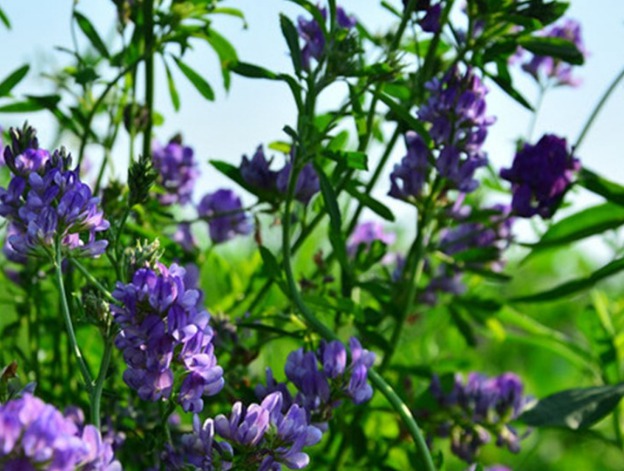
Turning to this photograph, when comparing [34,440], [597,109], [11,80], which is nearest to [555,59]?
[597,109]

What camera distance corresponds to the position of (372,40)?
1666 millimetres

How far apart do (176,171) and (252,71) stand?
14.2 inches

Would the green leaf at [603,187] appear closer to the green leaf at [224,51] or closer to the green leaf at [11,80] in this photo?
the green leaf at [224,51]

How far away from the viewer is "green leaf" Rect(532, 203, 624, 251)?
1570mm

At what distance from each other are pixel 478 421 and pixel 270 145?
0.51 m

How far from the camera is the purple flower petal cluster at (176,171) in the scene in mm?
1664

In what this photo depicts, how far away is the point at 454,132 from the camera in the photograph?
139cm

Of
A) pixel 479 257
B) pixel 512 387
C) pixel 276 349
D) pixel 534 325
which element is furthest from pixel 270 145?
pixel 276 349

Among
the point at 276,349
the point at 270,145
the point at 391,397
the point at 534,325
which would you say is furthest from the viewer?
the point at 276,349

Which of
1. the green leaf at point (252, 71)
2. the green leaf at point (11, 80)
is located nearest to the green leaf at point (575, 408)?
the green leaf at point (252, 71)

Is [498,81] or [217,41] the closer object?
[498,81]

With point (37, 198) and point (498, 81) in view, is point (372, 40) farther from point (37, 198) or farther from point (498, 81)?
point (37, 198)

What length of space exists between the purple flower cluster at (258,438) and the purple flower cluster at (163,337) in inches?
1.5

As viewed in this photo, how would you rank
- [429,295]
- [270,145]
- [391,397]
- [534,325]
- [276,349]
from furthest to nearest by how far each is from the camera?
[276,349], [534,325], [429,295], [270,145], [391,397]
